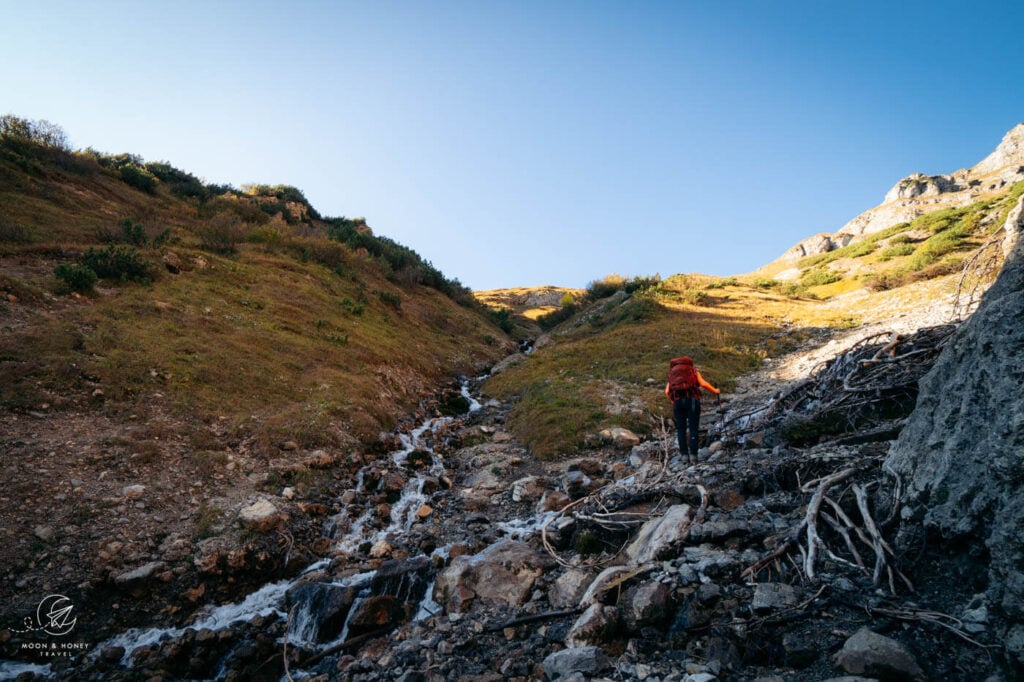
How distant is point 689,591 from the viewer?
4570 mm

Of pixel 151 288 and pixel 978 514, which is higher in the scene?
pixel 151 288

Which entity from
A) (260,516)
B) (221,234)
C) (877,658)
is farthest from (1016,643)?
(221,234)

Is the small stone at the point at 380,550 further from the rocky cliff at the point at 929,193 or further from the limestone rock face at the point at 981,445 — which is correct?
the rocky cliff at the point at 929,193

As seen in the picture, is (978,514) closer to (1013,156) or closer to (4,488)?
(4,488)

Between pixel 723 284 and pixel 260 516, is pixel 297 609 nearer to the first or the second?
pixel 260 516

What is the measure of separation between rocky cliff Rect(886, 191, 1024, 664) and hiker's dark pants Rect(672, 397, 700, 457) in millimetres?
4798

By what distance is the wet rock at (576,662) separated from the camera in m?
4.14

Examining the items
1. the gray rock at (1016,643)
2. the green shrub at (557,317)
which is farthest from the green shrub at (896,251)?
the gray rock at (1016,643)

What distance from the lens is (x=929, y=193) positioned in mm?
73250

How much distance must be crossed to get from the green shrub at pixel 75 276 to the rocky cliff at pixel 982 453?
21.0 m

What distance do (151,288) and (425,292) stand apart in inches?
848

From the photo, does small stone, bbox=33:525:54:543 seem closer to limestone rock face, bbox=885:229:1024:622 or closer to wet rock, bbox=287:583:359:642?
wet rock, bbox=287:583:359:642

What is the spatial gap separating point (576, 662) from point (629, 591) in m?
0.95

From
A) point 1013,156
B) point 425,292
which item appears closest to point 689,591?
point 425,292
